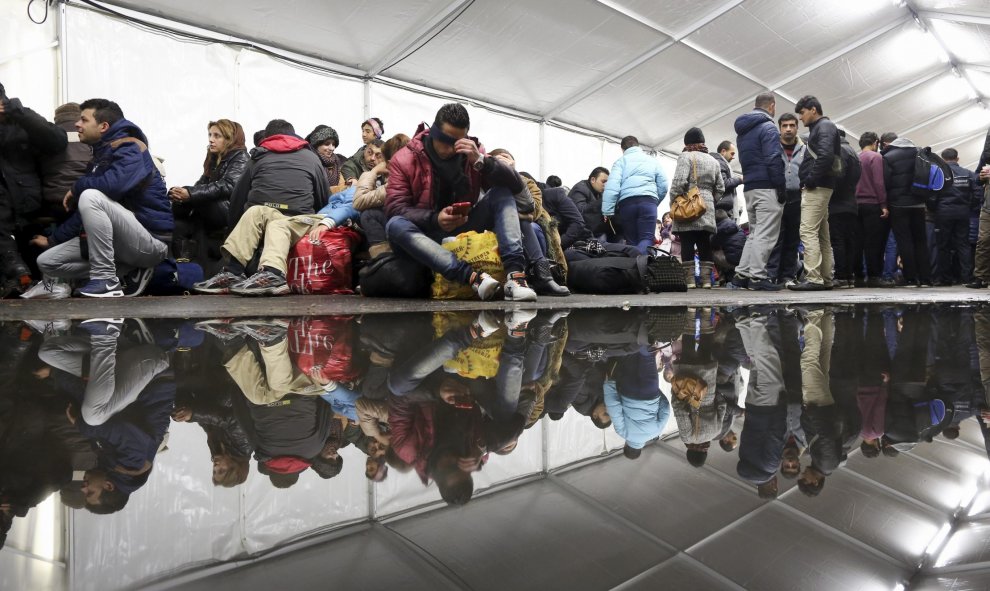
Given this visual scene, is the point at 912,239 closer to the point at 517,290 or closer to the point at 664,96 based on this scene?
the point at 664,96

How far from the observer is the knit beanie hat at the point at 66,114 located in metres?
3.91

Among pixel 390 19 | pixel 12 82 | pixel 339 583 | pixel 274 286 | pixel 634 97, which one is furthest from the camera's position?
pixel 634 97

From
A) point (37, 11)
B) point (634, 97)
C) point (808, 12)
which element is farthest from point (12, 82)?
point (808, 12)

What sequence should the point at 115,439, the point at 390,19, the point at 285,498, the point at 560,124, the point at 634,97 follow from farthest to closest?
the point at 560,124 < the point at 634,97 < the point at 390,19 < the point at 115,439 < the point at 285,498

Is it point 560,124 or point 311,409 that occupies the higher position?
point 560,124

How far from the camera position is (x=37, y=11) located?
4.39m

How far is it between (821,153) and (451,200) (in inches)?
113

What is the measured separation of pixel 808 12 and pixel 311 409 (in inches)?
272

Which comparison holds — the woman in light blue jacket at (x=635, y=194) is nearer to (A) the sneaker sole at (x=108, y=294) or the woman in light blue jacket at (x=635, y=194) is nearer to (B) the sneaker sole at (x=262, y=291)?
(B) the sneaker sole at (x=262, y=291)

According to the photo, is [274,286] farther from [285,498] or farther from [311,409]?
[285,498]

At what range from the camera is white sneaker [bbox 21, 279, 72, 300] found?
10.4 ft

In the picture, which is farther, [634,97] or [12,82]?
[634,97]

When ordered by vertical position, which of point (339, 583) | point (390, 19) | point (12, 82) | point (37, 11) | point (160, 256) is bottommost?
point (339, 583)

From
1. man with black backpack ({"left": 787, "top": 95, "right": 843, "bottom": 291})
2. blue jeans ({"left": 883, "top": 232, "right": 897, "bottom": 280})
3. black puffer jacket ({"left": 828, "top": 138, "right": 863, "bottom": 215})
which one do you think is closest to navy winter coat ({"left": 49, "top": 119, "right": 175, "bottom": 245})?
man with black backpack ({"left": 787, "top": 95, "right": 843, "bottom": 291})
